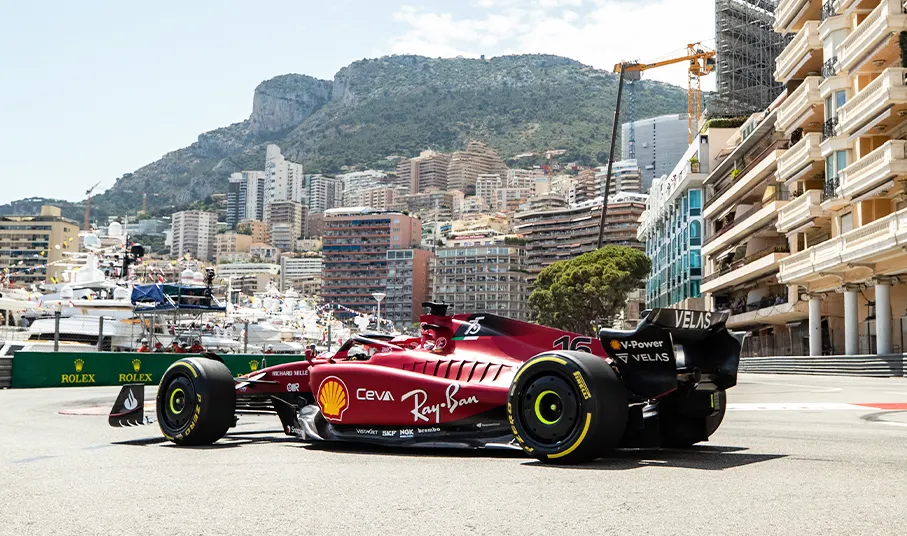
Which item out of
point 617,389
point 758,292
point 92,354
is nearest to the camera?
point 617,389

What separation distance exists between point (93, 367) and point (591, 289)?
187ft

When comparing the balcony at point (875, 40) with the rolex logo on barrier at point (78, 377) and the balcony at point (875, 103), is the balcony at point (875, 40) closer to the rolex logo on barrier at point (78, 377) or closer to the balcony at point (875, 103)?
the balcony at point (875, 103)

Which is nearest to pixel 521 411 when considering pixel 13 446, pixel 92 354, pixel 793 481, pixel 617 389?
pixel 617 389

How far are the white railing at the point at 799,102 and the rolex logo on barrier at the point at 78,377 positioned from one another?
3576 cm

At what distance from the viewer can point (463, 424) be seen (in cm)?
784

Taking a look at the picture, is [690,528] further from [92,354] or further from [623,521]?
[92,354]

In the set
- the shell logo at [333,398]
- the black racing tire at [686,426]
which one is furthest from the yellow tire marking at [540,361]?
the shell logo at [333,398]

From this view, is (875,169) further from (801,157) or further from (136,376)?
(136,376)

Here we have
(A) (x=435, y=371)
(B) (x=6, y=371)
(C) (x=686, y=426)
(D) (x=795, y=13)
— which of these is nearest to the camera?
(C) (x=686, y=426)

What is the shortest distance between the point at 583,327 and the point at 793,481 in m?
80.0

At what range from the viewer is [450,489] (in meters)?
5.91

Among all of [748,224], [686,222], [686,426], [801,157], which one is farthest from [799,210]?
[686,426]

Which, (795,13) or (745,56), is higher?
(745,56)

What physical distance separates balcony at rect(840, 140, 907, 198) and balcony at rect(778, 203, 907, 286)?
6.51 ft
